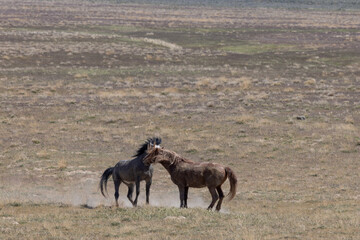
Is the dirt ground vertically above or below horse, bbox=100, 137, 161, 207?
below

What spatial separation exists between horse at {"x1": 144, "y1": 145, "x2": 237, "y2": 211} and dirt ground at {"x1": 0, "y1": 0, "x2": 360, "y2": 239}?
809mm

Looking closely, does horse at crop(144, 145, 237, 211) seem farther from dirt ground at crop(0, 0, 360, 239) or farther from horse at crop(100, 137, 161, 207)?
dirt ground at crop(0, 0, 360, 239)

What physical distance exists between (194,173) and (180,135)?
14.7m

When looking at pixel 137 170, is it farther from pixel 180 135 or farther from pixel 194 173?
pixel 180 135

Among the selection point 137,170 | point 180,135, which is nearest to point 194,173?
point 137,170

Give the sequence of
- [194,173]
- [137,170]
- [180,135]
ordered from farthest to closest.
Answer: [180,135] < [137,170] < [194,173]

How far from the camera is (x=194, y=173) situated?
14.9 m

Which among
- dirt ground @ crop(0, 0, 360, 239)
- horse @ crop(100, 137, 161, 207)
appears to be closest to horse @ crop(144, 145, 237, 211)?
horse @ crop(100, 137, 161, 207)

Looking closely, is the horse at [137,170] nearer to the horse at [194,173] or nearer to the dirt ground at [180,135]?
the horse at [194,173]

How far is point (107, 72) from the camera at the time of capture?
58.0 meters

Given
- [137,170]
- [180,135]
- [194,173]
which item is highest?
[194,173]

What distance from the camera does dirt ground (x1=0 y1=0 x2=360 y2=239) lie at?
531 inches

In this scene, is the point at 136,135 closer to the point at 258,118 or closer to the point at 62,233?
the point at 258,118

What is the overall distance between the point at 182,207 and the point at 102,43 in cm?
6962
